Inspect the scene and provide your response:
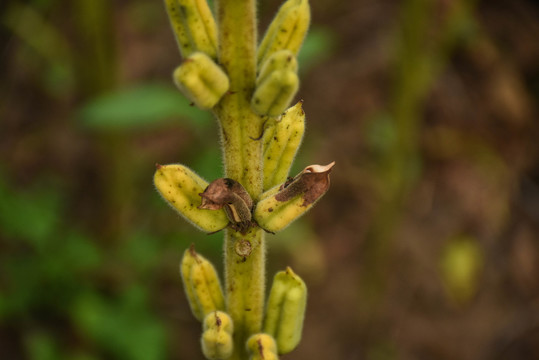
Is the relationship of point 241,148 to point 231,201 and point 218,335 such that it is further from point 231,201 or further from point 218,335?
point 218,335

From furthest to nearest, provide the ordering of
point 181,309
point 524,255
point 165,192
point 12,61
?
point 12,61 → point 524,255 → point 181,309 → point 165,192

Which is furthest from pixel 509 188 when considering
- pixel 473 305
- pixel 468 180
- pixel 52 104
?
pixel 52 104

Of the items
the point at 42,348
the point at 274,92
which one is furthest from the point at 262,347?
the point at 42,348

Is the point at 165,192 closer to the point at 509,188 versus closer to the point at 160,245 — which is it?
the point at 160,245

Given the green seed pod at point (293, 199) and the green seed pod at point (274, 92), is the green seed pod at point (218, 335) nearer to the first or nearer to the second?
the green seed pod at point (293, 199)

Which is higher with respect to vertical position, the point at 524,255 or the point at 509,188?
the point at 509,188

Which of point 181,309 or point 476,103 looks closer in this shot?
point 181,309

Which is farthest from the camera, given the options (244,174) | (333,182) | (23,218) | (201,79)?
(333,182)
